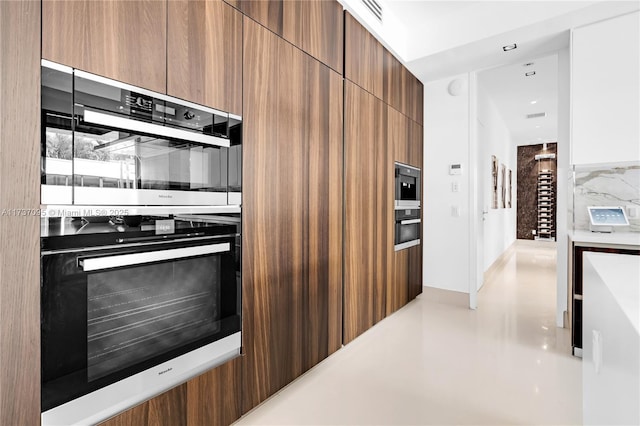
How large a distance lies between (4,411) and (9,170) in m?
0.71

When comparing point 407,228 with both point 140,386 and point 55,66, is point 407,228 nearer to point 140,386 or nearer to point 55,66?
point 140,386

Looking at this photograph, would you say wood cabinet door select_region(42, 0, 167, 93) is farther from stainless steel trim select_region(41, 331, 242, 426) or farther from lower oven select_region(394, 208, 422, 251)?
lower oven select_region(394, 208, 422, 251)

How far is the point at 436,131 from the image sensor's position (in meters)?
3.95

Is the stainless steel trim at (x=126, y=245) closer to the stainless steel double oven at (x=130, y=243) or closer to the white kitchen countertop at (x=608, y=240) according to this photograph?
the stainless steel double oven at (x=130, y=243)

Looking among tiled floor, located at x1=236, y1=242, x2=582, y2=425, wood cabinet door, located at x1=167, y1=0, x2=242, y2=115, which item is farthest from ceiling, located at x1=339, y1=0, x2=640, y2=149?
tiled floor, located at x1=236, y1=242, x2=582, y2=425

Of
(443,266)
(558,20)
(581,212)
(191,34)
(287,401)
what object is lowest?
(287,401)

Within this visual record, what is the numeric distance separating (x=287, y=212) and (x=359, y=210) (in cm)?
92

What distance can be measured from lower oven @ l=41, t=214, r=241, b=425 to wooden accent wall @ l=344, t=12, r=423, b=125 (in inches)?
68.8

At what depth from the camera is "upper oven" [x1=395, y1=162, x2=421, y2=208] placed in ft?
11.3

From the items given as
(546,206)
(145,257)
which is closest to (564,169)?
(145,257)

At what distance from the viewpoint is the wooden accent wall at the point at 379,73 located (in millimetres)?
2641

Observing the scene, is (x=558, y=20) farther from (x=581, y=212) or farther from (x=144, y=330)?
(x=144, y=330)

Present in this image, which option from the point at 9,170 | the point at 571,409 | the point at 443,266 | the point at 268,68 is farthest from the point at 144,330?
the point at 443,266

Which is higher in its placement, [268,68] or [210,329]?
[268,68]
